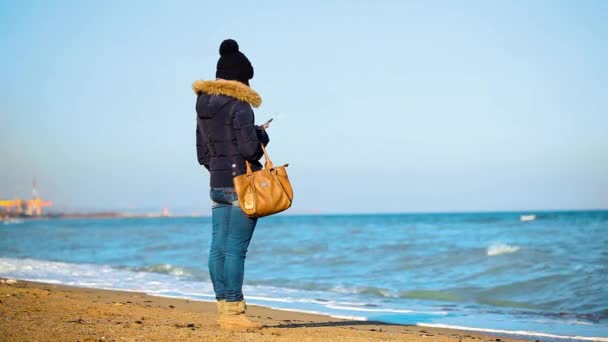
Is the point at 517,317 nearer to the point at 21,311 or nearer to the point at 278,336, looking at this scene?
the point at 278,336

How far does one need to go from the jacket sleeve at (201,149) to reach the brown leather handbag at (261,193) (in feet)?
1.25

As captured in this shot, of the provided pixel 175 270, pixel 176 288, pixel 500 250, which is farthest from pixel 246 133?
pixel 500 250

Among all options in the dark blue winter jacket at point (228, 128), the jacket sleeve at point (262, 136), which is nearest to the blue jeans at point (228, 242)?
the dark blue winter jacket at point (228, 128)

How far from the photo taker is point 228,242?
520 cm

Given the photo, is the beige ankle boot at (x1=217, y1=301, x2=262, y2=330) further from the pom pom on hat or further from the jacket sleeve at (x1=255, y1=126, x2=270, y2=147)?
the pom pom on hat

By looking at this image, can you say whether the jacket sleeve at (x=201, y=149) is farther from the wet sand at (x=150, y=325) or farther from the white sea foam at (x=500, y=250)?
the white sea foam at (x=500, y=250)

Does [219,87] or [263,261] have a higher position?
[219,87]

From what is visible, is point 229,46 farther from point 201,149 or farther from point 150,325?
point 150,325

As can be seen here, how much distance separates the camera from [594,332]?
7652 mm

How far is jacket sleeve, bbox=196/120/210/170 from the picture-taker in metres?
5.27

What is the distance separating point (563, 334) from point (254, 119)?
427cm

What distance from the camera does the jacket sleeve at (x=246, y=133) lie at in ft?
16.4

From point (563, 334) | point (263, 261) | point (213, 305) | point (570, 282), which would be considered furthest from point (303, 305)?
point (263, 261)

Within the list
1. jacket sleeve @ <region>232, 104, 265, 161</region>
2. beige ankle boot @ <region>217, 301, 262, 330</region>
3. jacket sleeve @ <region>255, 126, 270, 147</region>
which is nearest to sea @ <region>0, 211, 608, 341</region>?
beige ankle boot @ <region>217, 301, 262, 330</region>
